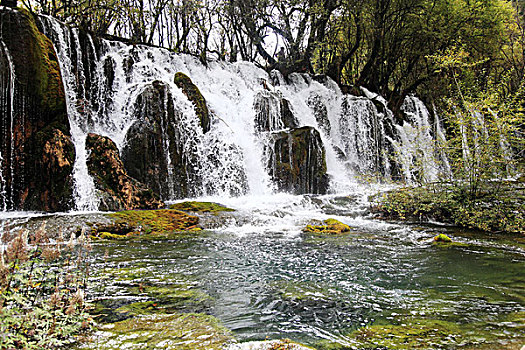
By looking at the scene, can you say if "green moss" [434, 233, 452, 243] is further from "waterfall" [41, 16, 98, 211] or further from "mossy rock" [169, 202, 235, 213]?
"waterfall" [41, 16, 98, 211]

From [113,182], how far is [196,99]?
6.10 meters

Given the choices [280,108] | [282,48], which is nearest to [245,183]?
[280,108]

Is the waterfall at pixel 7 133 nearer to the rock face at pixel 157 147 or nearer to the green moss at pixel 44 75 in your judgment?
the green moss at pixel 44 75

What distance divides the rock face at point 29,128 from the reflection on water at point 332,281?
4.65 metres

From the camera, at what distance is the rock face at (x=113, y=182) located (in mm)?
10310

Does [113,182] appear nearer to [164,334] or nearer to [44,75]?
[44,75]

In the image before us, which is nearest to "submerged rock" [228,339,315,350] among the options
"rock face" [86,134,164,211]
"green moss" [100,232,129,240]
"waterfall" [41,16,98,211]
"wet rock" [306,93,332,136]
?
"green moss" [100,232,129,240]

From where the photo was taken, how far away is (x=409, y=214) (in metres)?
10.6

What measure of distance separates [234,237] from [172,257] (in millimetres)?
2292

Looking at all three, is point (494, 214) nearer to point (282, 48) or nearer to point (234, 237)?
point (234, 237)

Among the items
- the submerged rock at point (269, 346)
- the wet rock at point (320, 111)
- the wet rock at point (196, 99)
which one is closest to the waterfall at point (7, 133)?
the wet rock at point (196, 99)

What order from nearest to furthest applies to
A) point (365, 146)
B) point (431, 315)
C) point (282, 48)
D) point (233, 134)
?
point (431, 315) < point (233, 134) < point (365, 146) < point (282, 48)

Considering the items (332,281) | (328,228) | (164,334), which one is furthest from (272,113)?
(164,334)

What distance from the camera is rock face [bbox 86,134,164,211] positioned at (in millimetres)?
10310
